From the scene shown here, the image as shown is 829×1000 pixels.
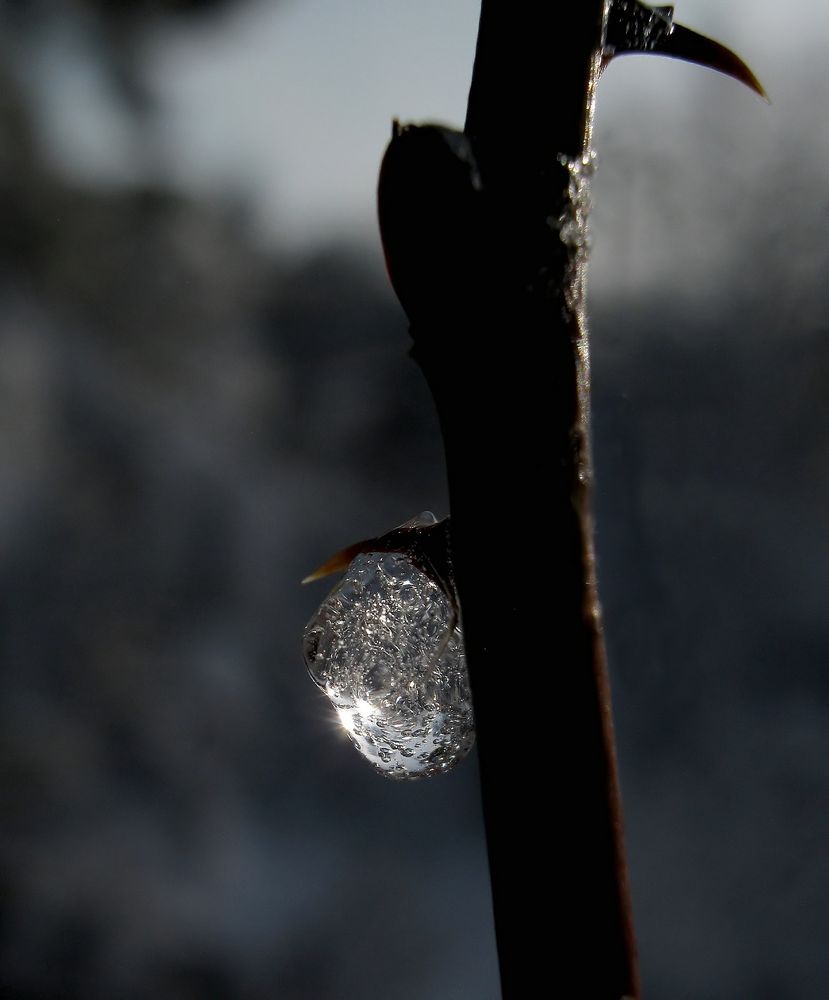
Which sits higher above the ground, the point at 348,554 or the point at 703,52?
the point at 703,52

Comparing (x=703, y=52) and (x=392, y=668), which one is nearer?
(x=703, y=52)

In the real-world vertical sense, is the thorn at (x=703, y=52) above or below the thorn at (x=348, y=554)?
above

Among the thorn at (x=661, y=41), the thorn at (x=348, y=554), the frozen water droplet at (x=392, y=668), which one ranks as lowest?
the frozen water droplet at (x=392, y=668)

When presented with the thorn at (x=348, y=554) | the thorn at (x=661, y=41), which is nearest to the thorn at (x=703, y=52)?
the thorn at (x=661, y=41)

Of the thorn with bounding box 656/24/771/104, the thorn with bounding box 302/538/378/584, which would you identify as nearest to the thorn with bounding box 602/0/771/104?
the thorn with bounding box 656/24/771/104

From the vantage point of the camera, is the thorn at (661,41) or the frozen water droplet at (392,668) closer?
the thorn at (661,41)

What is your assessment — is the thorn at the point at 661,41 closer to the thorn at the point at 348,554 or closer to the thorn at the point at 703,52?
the thorn at the point at 703,52

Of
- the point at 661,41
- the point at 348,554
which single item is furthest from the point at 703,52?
the point at 348,554

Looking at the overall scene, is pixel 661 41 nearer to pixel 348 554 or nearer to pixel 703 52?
pixel 703 52

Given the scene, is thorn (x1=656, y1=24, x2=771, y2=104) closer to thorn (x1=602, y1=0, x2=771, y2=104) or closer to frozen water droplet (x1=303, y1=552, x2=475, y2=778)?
thorn (x1=602, y1=0, x2=771, y2=104)
